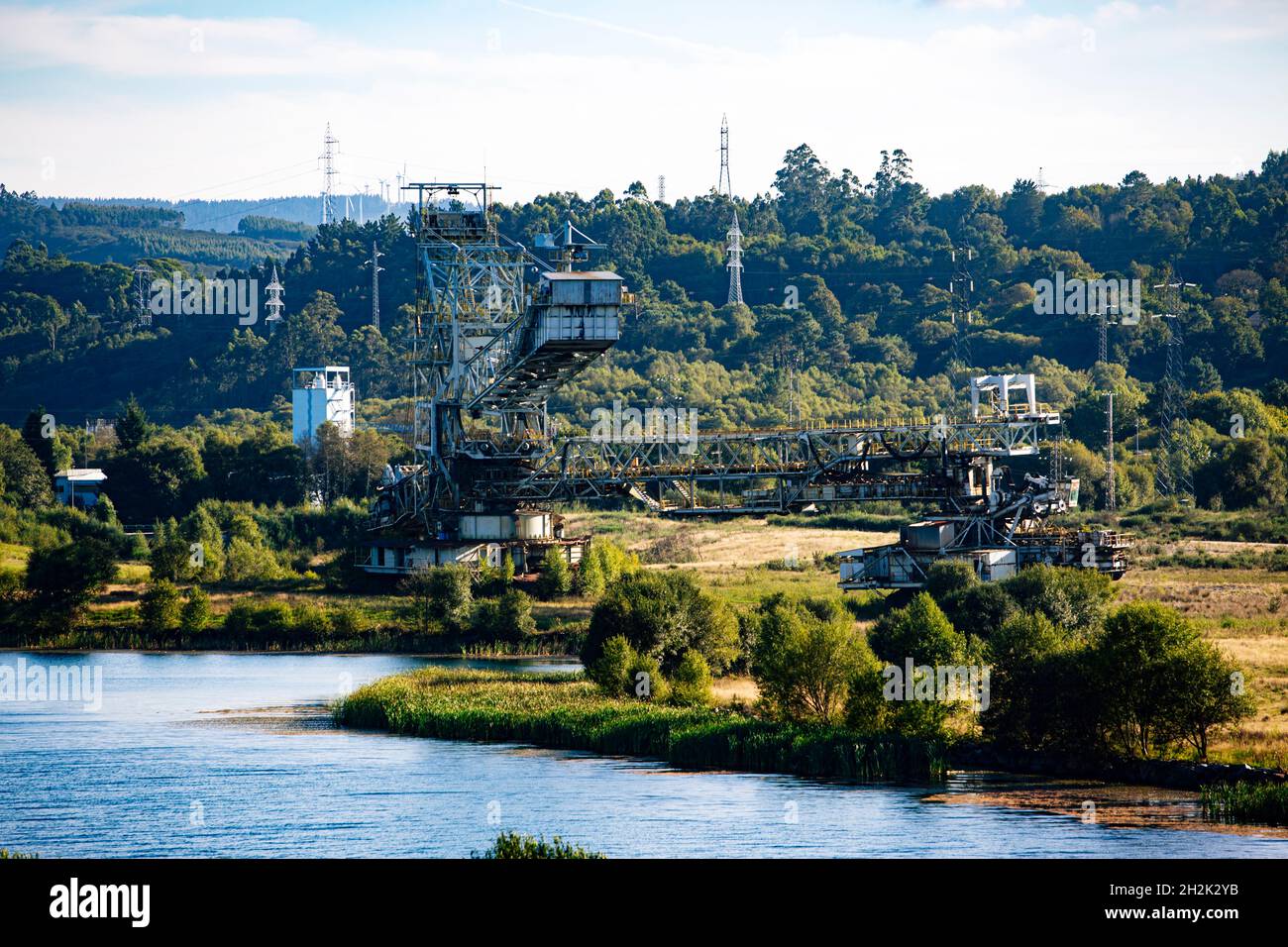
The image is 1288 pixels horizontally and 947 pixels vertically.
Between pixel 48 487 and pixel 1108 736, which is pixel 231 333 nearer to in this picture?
pixel 48 487

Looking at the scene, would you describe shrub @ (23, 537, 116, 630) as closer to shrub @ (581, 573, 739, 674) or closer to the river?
the river

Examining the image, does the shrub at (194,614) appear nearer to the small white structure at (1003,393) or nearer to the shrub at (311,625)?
the shrub at (311,625)

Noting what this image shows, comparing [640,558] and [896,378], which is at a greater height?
[896,378]

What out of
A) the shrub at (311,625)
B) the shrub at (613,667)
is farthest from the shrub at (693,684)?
the shrub at (311,625)
